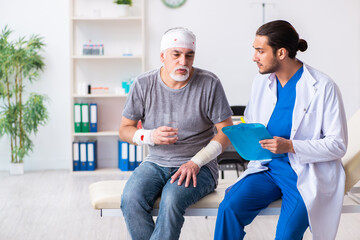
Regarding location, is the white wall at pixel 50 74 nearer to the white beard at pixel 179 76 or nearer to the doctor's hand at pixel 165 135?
the white beard at pixel 179 76

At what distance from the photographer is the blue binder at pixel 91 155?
4.73 meters

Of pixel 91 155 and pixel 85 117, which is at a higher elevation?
pixel 85 117

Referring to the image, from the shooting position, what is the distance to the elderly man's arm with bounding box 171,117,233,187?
2.09 m

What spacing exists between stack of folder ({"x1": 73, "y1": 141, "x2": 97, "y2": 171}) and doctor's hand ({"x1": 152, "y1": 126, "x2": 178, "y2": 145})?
272cm

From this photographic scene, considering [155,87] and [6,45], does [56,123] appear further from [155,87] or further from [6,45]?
[155,87]

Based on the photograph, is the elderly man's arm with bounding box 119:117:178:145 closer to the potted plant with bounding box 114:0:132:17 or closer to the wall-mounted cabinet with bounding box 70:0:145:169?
the wall-mounted cabinet with bounding box 70:0:145:169

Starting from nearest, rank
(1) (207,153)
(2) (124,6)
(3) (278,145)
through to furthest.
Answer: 1. (3) (278,145)
2. (1) (207,153)
3. (2) (124,6)

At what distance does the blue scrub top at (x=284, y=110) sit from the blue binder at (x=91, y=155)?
288 centimetres

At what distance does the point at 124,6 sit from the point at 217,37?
965 mm

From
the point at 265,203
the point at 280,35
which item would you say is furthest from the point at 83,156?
the point at 280,35

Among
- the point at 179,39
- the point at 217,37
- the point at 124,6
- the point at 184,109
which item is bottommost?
the point at 184,109

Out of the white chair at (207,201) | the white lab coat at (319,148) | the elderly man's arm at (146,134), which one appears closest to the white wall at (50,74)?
the elderly man's arm at (146,134)

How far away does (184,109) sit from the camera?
2.24 m

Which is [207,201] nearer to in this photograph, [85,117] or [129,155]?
[129,155]
